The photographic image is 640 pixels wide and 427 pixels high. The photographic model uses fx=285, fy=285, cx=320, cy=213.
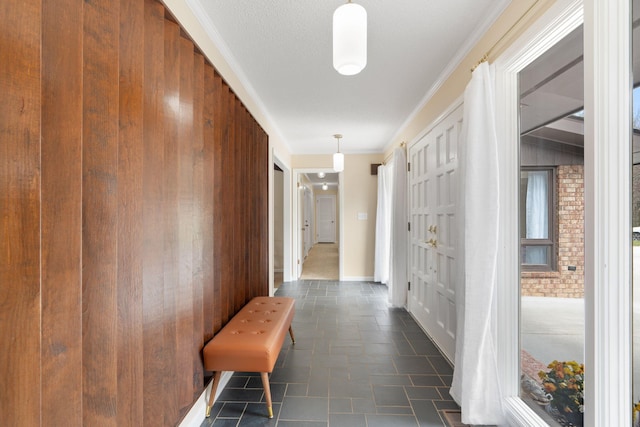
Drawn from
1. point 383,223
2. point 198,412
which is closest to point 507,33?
point 198,412

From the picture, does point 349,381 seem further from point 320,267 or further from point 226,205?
point 320,267

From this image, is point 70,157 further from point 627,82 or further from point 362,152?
point 362,152

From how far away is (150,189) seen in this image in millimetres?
1195

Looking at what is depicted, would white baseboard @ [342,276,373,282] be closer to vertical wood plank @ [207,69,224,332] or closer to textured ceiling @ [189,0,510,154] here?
textured ceiling @ [189,0,510,154]

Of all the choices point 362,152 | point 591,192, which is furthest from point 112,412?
point 362,152

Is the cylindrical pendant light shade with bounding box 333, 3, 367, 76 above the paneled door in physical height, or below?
above

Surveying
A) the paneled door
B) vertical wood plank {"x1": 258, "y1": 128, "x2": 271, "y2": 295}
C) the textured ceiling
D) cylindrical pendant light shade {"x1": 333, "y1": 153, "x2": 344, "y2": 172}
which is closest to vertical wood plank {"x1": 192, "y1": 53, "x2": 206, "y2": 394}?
the textured ceiling

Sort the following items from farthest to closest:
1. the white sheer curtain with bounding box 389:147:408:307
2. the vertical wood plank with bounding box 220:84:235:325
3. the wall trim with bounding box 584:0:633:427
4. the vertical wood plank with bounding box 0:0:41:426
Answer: the white sheer curtain with bounding box 389:147:408:307, the vertical wood plank with bounding box 220:84:235:325, the wall trim with bounding box 584:0:633:427, the vertical wood plank with bounding box 0:0:41:426

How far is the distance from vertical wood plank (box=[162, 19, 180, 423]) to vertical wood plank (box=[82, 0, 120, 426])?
0.31 metres

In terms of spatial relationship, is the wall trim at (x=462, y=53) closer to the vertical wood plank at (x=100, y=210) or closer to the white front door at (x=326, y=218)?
the vertical wood plank at (x=100, y=210)

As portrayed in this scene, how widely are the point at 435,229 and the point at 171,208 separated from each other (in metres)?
2.29

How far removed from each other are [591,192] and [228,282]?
208cm

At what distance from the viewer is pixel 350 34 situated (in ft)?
3.91

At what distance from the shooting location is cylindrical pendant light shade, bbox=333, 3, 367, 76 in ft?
3.88
